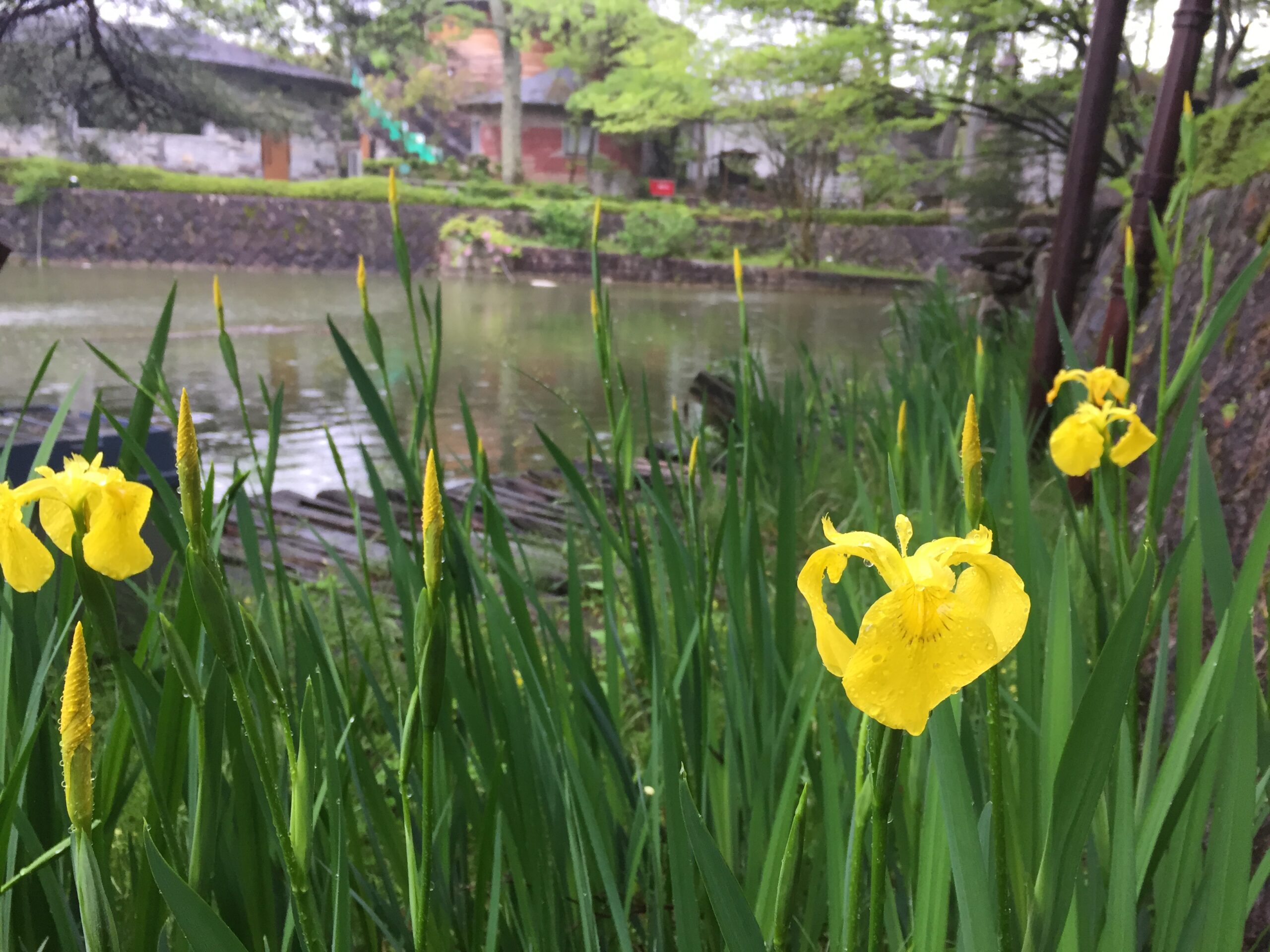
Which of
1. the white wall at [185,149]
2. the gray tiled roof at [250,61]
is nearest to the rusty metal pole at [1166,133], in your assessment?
the gray tiled roof at [250,61]

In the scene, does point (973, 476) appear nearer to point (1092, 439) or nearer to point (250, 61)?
point (1092, 439)

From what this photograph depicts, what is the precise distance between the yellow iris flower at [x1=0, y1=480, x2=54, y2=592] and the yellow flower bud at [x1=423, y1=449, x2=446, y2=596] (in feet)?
0.32

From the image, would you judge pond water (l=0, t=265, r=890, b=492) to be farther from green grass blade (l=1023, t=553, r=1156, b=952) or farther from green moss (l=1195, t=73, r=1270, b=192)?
green moss (l=1195, t=73, r=1270, b=192)

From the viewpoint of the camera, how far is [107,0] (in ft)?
21.9

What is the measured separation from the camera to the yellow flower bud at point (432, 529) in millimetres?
216

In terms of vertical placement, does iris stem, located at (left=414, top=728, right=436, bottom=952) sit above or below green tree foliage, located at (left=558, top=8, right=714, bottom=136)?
below

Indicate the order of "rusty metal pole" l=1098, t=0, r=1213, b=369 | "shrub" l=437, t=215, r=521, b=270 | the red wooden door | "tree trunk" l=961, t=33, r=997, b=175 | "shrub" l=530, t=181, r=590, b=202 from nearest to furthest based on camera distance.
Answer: "rusty metal pole" l=1098, t=0, r=1213, b=369 < "tree trunk" l=961, t=33, r=997, b=175 < "shrub" l=437, t=215, r=521, b=270 < the red wooden door < "shrub" l=530, t=181, r=590, b=202

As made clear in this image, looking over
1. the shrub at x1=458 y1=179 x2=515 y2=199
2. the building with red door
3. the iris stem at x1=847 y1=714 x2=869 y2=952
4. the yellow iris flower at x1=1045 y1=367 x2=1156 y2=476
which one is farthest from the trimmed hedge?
the iris stem at x1=847 y1=714 x2=869 y2=952

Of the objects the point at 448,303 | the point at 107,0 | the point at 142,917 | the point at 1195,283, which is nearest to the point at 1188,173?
the point at 142,917

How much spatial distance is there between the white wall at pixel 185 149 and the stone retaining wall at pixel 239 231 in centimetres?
50

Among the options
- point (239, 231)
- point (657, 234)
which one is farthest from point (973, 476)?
point (239, 231)

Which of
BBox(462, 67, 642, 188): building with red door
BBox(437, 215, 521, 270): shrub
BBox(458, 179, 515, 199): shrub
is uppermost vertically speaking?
BBox(462, 67, 642, 188): building with red door

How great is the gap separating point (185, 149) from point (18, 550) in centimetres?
1184

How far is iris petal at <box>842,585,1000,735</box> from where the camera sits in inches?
6.6
